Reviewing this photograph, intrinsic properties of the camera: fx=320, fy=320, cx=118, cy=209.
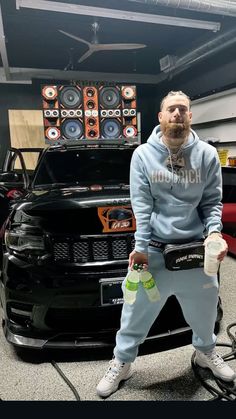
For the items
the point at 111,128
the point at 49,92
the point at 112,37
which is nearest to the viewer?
the point at 49,92

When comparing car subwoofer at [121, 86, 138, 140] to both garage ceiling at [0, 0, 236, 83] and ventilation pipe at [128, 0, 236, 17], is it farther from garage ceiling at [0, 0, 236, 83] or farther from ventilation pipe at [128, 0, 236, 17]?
ventilation pipe at [128, 0, 236, 17]

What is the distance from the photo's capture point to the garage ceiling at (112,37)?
4012 mm

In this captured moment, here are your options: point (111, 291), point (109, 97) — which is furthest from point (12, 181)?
point (109, 97)

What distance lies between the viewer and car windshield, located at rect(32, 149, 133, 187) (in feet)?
8.67

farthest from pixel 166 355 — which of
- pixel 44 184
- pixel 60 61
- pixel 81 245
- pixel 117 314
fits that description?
pixel 60 61

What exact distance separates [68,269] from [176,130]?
0.93 meters

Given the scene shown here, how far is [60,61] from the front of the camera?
22.3ft

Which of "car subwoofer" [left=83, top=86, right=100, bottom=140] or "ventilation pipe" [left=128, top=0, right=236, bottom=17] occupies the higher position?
"ventilation pipe" [left=128, top=0, right=236, bottom=17]

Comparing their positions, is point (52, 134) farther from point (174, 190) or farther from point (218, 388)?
point (218, 388)

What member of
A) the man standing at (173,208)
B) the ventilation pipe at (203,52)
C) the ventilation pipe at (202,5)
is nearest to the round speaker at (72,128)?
the ventilation pipe at (202,5)

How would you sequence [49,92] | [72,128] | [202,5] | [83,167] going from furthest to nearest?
[72,128], [49,92], [202,5], [83,167]

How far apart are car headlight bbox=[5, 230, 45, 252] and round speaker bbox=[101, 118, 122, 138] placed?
10.3ft

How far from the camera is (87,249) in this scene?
1.79 meters

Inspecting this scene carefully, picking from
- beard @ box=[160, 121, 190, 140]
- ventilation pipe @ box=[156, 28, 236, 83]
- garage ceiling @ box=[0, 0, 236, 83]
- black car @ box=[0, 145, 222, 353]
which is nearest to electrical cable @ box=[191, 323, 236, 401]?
black car @ box=[0, 145, 222, 353]
